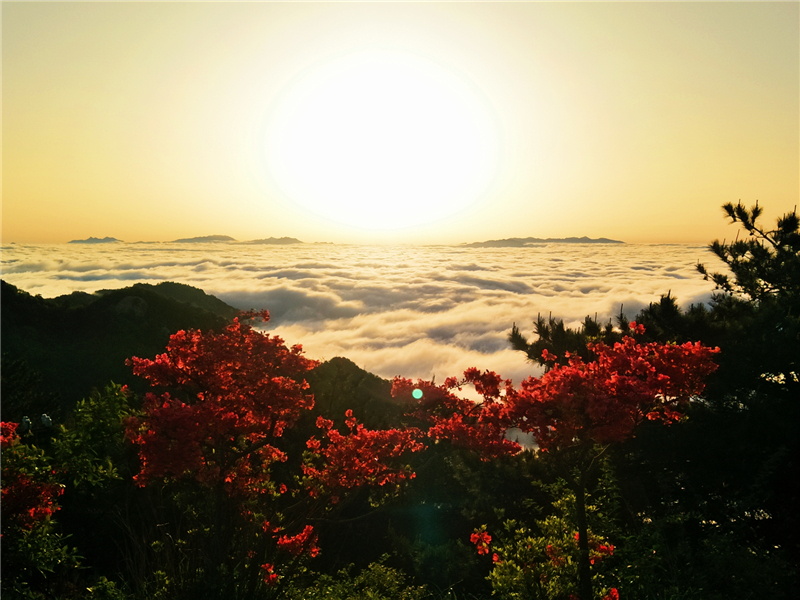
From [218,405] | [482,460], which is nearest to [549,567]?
[482,460]

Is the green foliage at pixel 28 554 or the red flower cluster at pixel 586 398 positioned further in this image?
the green foliage at pixel 28 554

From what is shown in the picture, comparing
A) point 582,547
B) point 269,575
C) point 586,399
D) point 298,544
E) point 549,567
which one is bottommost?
point 298,544

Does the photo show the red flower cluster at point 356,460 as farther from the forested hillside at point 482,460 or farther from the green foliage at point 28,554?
the green foliage at point 28,554

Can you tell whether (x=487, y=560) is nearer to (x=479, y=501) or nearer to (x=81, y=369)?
(x=479, y=501)

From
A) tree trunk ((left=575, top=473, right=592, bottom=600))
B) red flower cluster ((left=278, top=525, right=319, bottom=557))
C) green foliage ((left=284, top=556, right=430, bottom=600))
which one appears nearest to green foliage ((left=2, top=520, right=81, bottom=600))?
red flower cluster ((left=278, top=525, right=319, bottom=557))

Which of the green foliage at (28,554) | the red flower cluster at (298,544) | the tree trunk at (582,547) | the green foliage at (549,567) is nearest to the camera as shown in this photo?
the tree trunk at (582,547)

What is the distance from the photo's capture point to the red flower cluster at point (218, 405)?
25.3 feet

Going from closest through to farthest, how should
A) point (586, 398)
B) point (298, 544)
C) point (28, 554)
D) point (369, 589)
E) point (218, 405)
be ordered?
1. point (586, 398)
2. point (28, 554)
3. point (218, 405)
4. point (369, 589)
5. point (298, 544)

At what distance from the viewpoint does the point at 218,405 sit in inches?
Answer: 335

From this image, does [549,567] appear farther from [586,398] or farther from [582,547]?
[586,398]

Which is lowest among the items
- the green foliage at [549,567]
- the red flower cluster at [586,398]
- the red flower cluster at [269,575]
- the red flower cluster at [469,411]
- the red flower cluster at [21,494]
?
the green foliage at [549,567]

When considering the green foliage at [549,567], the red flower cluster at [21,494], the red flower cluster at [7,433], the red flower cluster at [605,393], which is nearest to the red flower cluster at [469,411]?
the red flower cluster at [605,393]

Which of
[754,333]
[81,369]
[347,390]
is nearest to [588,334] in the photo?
[754,333]

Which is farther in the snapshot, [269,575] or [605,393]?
[269,575]
